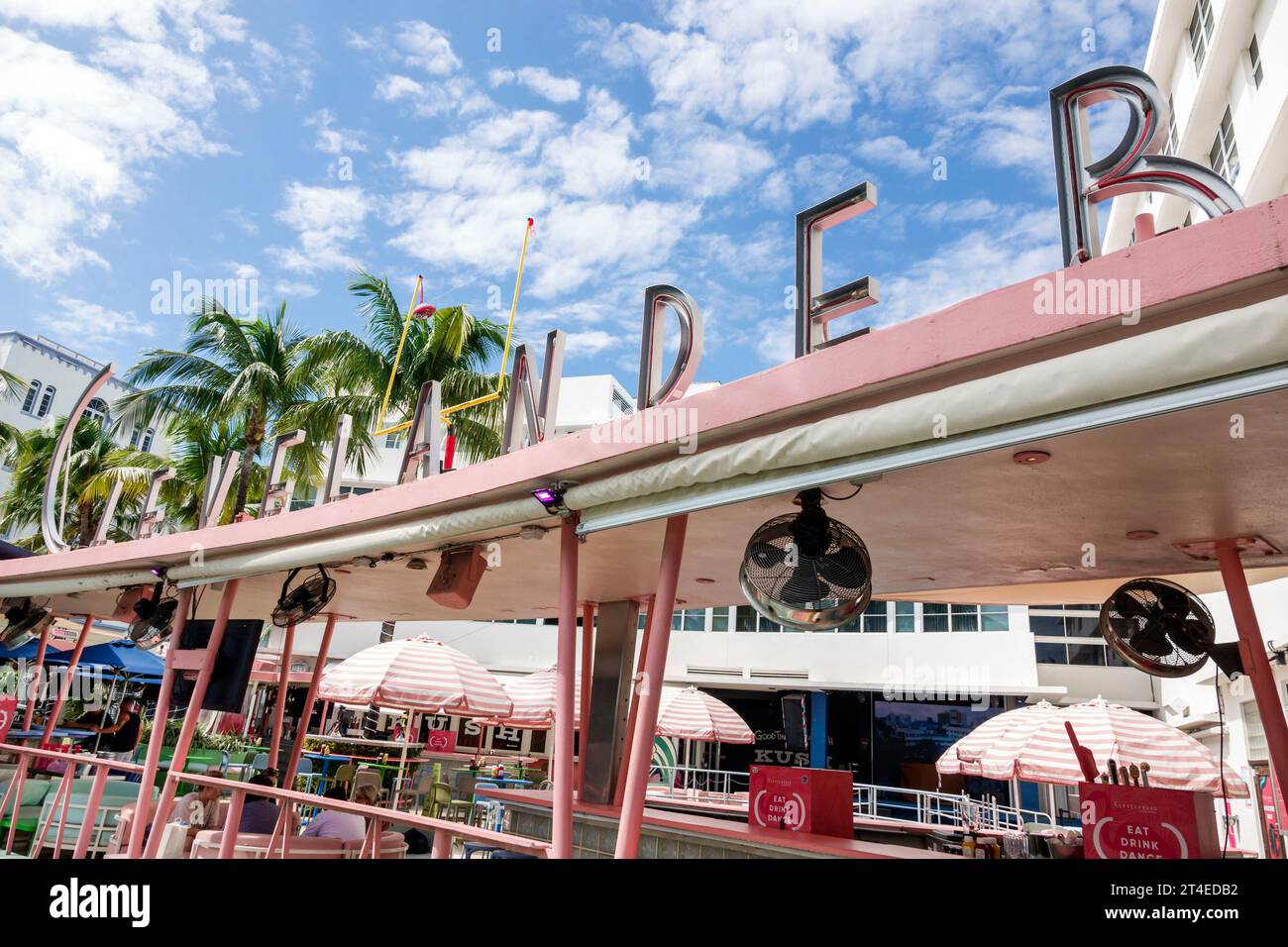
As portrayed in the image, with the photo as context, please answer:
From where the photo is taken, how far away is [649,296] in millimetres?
4559

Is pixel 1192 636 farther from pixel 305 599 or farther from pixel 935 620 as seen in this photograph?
pixel 935 620

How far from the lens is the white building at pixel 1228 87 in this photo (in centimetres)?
1235

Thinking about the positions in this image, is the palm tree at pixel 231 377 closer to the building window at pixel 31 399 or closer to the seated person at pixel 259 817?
the seated person at pixel 259 817

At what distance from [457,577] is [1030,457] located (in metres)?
3.91

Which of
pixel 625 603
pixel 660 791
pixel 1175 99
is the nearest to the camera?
pixel 625 603

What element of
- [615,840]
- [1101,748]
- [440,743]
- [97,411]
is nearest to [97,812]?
[615,840]

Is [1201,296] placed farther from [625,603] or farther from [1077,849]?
[625,603]

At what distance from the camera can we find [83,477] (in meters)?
23.8

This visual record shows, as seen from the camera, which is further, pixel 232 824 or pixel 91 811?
pixel 91 811

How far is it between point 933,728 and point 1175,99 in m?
18.1

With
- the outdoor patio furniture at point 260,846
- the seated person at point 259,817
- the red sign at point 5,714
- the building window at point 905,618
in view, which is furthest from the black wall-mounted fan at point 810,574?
the building window at point 905,618

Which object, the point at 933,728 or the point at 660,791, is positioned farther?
the point at 933,728
